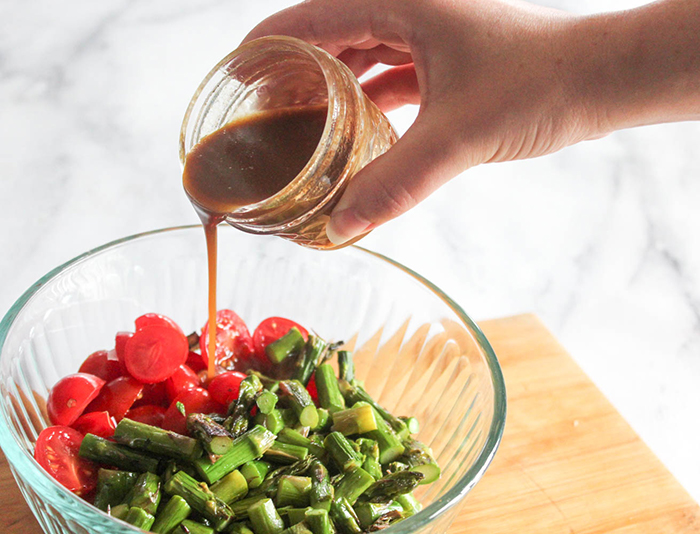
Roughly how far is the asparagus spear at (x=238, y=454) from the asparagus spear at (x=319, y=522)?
19 cm

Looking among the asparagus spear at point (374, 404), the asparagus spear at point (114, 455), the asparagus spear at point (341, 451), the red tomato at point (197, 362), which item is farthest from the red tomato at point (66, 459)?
the asparagus spear at point (374, 404)

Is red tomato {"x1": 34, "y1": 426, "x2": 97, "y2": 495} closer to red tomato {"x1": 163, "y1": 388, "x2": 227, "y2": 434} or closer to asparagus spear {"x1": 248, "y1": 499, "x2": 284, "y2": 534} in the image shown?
red tomato {"x1": 163, "y1": 388, "x2": 227, "y2": 434}

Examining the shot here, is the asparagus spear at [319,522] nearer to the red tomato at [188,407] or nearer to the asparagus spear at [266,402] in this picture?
the asparagus spear at [266,402]

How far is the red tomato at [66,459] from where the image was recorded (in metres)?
1.35

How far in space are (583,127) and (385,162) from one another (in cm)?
41

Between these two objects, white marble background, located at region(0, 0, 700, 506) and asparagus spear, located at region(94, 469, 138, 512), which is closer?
asparagus spear, located at region(94, 469, 138, 512)

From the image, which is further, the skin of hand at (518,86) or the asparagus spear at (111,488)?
the asparagus spear at (111,488)

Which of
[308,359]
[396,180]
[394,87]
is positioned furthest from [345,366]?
[394,87]

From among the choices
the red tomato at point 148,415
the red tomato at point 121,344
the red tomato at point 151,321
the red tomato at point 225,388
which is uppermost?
the red tomato at point 151,321

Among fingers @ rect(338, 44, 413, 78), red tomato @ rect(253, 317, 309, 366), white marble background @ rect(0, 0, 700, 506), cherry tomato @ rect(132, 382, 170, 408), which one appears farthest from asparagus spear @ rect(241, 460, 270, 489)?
white marble background @ rect(0, 0, 700, 506)

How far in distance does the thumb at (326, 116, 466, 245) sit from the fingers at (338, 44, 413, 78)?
2.05 ft

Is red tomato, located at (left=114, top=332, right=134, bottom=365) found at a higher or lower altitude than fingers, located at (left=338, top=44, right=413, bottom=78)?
lower

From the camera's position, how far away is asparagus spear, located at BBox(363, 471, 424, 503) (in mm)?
1426

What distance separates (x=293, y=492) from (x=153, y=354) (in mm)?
444
